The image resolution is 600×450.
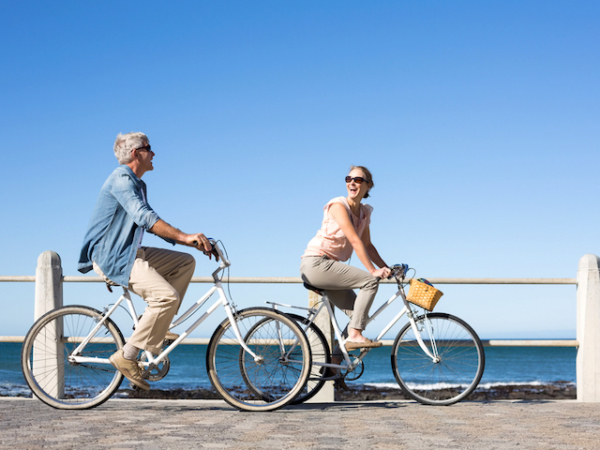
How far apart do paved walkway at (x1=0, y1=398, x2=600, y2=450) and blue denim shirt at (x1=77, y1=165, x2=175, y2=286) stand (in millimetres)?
976

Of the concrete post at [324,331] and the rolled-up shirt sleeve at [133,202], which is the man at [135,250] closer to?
the rolled-up shirt sleeve at [133,202]

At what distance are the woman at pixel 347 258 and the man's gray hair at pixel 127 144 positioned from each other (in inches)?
56.5

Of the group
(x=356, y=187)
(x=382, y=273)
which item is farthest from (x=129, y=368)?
(x=356, y=187)

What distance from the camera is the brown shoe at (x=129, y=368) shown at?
4.02 m

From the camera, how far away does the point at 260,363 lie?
4238mm

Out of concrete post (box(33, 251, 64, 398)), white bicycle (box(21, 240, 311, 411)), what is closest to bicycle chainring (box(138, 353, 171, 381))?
white bicycle (box(21, 240, 311, 411))

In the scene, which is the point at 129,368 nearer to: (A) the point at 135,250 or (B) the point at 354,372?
(A) the point at 135,250

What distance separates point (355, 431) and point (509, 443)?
82cm

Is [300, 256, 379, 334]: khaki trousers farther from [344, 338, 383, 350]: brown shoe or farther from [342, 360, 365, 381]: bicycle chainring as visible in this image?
[342, 360, 365, 381]: bicycle chainring

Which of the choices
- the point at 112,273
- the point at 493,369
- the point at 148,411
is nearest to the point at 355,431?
the point at 148,411

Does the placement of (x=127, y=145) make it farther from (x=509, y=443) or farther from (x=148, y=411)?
(x=509, y=443)

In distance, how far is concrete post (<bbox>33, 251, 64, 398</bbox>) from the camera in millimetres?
4875

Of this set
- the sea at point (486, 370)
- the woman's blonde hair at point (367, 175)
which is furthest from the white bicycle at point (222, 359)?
the sea at point (486, 370)

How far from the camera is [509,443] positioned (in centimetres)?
314
